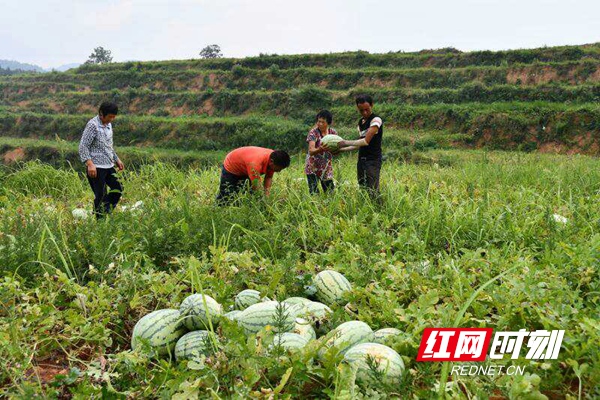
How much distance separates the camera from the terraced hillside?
20.0 meters

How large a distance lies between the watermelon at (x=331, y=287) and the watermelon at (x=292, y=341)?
56cm

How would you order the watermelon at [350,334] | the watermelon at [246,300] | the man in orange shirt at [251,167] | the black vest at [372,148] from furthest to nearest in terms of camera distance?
the black vest at [372,148]
the man in orange shirt at [251,167]
the watermelon at [246,300]
the watermelon at [350,334]

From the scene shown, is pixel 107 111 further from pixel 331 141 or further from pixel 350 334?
pixel 350 334

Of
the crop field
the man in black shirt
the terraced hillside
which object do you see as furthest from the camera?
the terraced hillside

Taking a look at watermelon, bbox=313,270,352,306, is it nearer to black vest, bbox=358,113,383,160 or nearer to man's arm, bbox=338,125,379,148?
man's arm, bbox=338,125,379,148

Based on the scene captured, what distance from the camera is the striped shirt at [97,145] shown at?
18.5ft

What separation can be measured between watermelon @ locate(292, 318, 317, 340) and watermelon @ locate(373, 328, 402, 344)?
0.89 ft

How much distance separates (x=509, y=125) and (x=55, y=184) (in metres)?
17.6

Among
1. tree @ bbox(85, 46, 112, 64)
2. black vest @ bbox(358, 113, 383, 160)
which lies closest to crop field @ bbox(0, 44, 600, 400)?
black vest @ bbox(358, 113, 383, 160)

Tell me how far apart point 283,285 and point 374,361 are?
0.89m

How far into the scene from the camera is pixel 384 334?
2.13m

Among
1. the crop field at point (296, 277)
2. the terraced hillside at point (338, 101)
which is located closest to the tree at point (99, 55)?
the terraced hillside at point (338, 101)

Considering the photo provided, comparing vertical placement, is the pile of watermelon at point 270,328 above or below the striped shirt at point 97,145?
below

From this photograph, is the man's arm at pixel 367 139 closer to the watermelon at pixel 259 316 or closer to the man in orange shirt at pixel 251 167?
the man in orange shirt at pixel 251 167
